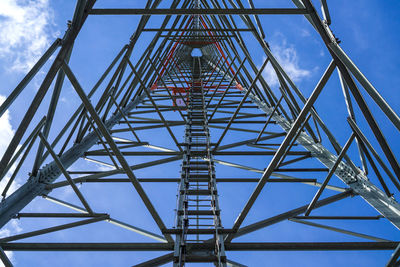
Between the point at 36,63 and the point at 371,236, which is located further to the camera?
the point at 371,236

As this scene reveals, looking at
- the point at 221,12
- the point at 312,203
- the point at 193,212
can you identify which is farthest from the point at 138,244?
the point at 221,12

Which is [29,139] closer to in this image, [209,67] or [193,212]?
[193,212]

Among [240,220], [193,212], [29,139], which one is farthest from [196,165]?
[29,139]

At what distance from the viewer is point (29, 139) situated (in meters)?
5.79

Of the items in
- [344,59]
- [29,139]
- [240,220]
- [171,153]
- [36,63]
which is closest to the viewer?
[344,59]

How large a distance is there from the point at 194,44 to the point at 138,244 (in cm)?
1567

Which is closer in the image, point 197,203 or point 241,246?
point 241,246

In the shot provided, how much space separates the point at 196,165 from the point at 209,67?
539 inches

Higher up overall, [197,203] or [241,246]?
[197,203]

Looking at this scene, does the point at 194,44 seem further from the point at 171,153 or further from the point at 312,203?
the point at 312,203

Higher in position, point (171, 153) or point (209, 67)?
point (209, 67)

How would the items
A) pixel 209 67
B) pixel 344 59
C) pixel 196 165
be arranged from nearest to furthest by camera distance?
pixel 344 59 < pixel 196 165 < pixel 209 67

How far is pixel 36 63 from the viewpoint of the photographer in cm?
437

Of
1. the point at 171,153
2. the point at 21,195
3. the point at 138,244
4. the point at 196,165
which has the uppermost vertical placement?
the point at 171,153
